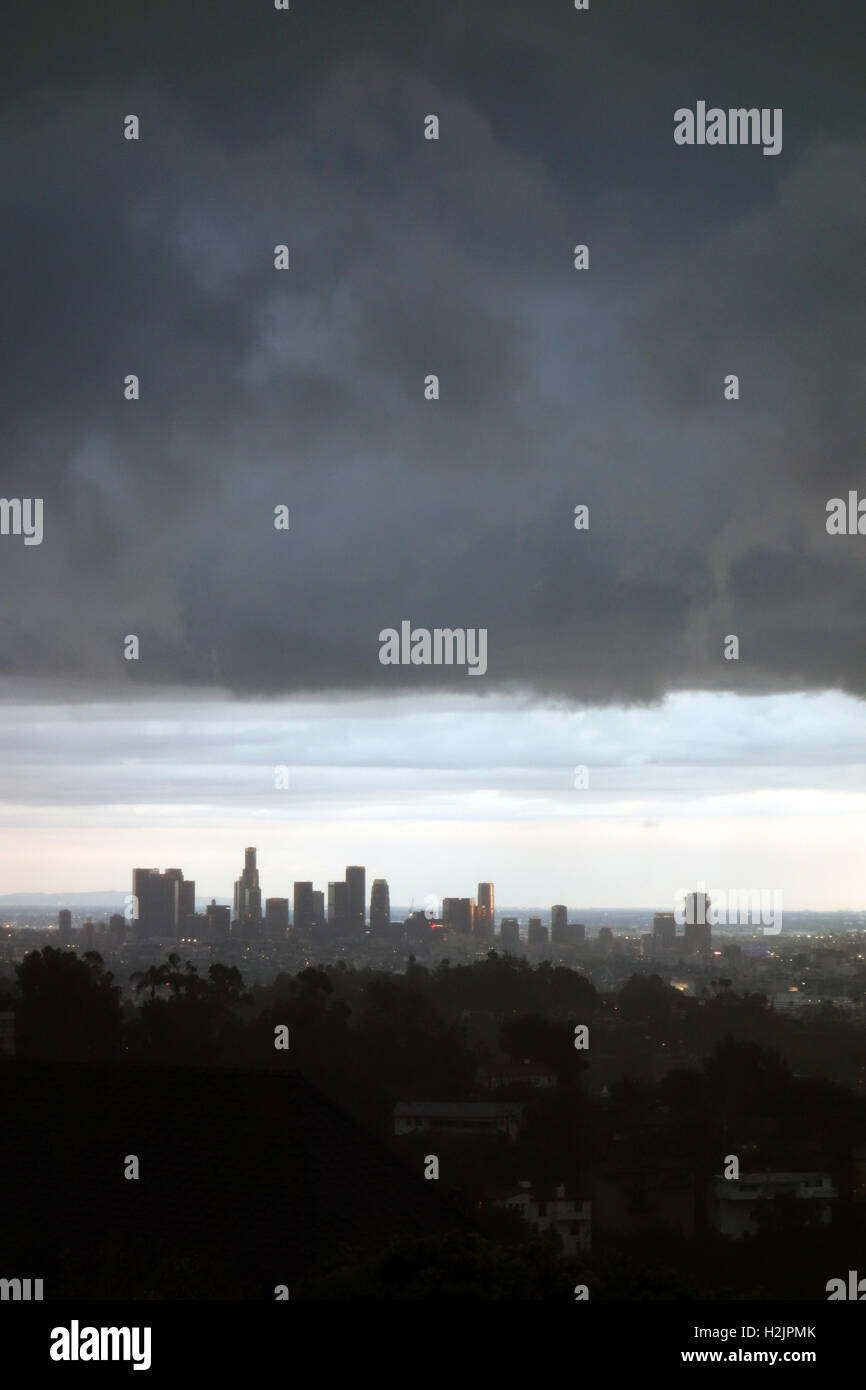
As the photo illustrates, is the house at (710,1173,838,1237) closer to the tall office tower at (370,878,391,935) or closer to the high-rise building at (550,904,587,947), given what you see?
the high-rise building at (550,904,587,947)

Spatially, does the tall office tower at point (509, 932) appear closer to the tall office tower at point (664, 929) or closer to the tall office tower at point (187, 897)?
the tall office tower at point (664, 929)

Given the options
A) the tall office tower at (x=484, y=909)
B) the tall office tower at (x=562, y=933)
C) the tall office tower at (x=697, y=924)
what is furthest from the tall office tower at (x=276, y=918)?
the tall office tower at (x=697, y=924)

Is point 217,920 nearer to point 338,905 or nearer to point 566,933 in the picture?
point 338,905

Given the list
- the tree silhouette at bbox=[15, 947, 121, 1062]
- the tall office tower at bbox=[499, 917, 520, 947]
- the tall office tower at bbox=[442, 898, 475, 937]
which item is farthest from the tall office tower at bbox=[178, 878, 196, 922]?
the tall office tower at bbox=[499, 917, 520, 947]
